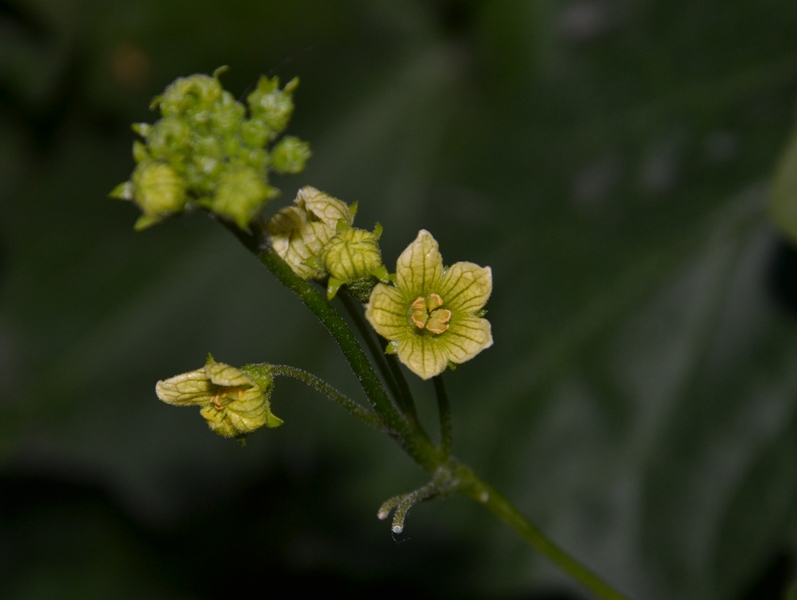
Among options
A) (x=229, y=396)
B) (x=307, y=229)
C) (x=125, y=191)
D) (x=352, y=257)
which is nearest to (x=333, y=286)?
(x=352, y=257)

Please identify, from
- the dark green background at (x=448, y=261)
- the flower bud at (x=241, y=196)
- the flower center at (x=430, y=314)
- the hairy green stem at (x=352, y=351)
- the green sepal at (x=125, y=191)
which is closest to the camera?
the flower bud at (x=241, y=196)

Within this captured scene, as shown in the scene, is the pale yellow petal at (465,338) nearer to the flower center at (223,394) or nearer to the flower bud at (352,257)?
the flower bud at (352,257)

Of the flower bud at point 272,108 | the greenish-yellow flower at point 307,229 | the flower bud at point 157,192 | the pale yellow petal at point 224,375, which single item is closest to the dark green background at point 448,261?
the greenish-yellow flower at point 307,229

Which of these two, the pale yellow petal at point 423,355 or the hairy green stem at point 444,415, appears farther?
the hairy green stem at point 444,415

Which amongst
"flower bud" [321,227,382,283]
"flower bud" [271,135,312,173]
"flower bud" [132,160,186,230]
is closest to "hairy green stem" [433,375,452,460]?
"flower bud" [321,227,382,283]

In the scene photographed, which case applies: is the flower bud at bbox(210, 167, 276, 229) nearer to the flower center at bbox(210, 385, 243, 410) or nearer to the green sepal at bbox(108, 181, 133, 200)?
the green sepal at bbox(108, 181, 133, 200)

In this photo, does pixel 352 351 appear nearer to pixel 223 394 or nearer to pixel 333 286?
pixel 333 286
